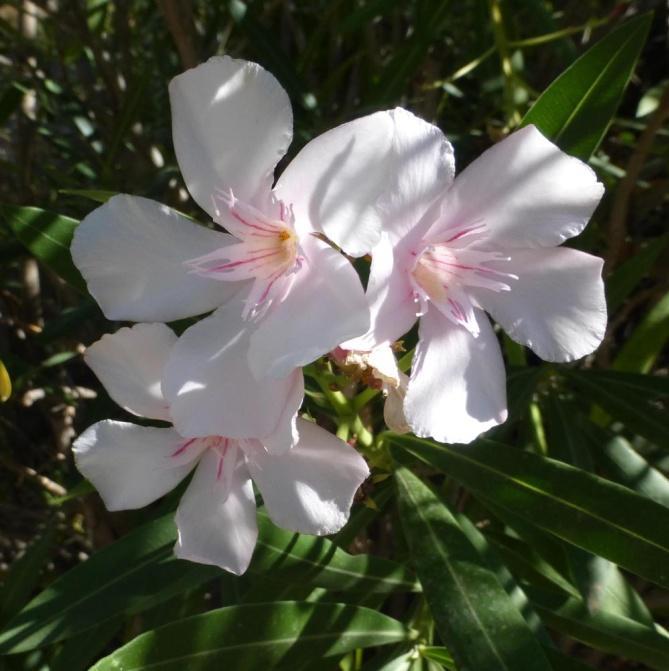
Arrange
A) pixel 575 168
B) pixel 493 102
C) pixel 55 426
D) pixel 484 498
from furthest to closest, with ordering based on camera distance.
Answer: pixel 493 102 < pixel 55 426 < pixel 484 498 < pixel 575 168

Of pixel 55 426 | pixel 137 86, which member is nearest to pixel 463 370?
pixel 137 86

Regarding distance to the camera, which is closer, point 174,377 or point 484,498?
point 174,377

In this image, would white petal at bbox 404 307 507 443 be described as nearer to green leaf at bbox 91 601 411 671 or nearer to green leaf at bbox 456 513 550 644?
green leaf at bbox 456 513 550 644

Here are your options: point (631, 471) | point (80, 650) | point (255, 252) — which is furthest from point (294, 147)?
point (80, 650)

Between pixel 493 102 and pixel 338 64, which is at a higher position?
pixel 338 64

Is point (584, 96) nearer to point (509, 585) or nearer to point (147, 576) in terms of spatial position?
point (509, 585)

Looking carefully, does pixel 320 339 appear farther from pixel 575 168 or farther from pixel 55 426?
pixel 55 426
